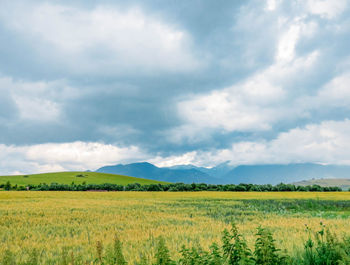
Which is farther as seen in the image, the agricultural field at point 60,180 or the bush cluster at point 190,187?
the agricultural field at point 60,180

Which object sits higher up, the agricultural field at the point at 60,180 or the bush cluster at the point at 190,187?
the agricultural field at the point at 60,180

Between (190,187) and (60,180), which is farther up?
(60,180)

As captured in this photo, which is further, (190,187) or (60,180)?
(60,180)

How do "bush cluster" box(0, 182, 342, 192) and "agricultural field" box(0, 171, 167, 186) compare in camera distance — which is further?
"agricultural field" box(0, 171, 167, 186)

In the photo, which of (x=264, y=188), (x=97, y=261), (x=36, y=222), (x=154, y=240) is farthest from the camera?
(x=264, y=188)

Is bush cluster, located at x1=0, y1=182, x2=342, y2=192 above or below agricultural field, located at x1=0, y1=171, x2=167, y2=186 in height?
below

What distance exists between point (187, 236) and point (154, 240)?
1499mm

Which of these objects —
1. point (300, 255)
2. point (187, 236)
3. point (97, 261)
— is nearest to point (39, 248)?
point (97, 261)

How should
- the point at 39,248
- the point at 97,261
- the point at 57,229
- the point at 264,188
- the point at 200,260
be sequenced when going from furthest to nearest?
the point at 264,188, the point at 57,229, the point at 39,248, the point at 97,261, the point at 200,260

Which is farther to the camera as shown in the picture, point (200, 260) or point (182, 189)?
point (182, 189)

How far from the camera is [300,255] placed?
7223 mm

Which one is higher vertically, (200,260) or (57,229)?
(200,260)

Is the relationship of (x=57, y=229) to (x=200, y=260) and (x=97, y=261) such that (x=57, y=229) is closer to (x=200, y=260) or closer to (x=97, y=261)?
(x=97, y=261)

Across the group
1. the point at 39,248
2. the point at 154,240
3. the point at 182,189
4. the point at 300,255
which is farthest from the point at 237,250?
the point at 182,189
